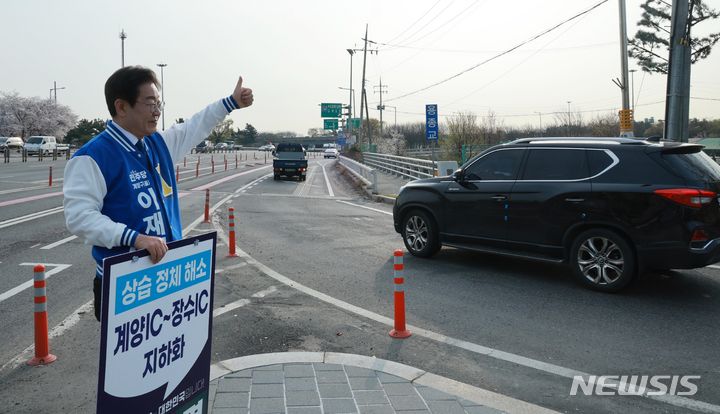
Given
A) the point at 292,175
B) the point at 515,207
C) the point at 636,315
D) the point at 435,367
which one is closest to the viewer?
the point at 435,367

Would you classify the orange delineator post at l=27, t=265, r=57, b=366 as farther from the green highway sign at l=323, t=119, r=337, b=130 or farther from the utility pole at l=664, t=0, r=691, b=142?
the green highway sign at l=323, t=119, r=337, b=130

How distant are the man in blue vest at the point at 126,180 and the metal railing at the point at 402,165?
17.6 metres

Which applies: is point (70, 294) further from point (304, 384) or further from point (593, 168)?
point (593, 168)

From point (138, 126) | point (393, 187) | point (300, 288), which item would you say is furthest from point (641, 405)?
point (393, 187)

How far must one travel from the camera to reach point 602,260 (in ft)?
22.5

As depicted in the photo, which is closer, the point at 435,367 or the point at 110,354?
the point at 110,354

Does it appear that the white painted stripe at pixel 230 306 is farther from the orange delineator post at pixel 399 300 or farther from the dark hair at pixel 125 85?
the dark hair at pixel 125 85

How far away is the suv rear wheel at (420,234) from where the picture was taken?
8875mm

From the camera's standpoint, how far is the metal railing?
75.6 ft

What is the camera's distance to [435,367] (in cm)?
468

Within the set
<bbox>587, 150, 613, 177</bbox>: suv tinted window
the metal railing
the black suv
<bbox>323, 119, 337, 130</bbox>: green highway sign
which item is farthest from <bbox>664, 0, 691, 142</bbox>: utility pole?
<bbox>323, 119, 337, 130</bbox>: green highway sign

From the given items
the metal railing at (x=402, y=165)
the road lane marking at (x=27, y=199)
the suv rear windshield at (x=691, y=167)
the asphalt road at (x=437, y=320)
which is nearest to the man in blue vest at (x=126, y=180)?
the asphalt road at (x=437, y=320)

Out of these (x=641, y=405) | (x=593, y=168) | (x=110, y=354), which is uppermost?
(x=593, y=168)

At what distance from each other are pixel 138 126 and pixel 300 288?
15.4ft
